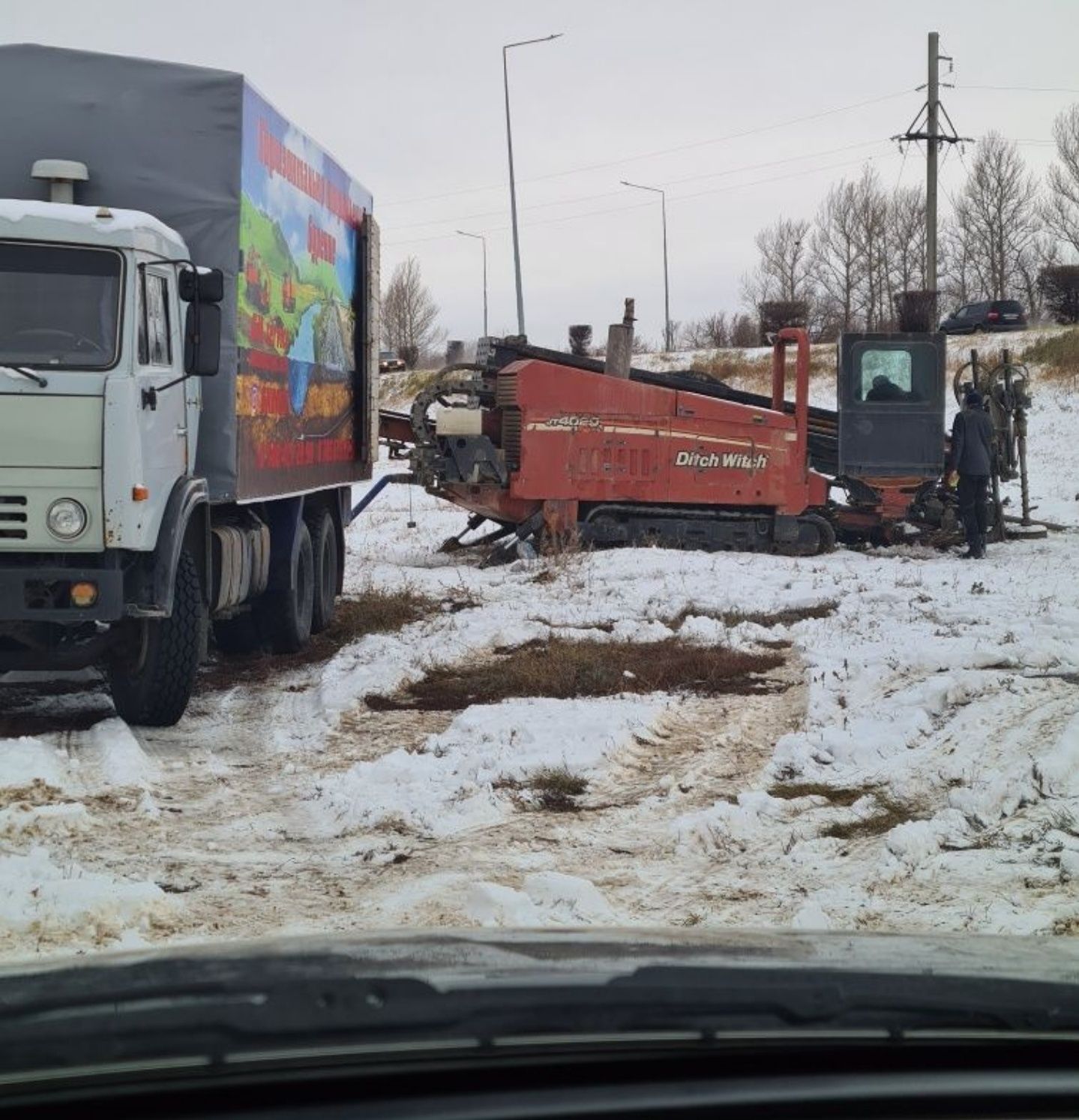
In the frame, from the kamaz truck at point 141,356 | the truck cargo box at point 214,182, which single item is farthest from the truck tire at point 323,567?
the truck cargo box at point 214,182

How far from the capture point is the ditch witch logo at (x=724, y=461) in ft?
56.6

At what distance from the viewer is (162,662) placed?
866cm

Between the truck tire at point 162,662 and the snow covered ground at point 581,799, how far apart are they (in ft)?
0.69

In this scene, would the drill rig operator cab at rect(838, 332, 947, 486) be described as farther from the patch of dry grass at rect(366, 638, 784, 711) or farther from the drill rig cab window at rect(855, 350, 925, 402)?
the patch of dry grass at rect(366, 638, 784, 711)

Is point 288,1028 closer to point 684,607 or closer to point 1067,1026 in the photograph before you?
point 1067,1026

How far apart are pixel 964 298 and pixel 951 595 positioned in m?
50.6

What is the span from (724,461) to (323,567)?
19.9ft

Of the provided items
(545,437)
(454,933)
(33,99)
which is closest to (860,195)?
(545,437)

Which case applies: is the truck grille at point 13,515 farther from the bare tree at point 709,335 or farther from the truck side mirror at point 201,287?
the bare tree at point 709,335

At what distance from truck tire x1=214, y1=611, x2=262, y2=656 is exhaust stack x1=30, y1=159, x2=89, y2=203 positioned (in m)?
3.97

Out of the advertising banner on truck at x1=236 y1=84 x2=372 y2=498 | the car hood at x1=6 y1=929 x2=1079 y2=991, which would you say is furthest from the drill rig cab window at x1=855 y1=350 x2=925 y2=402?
the car hood at x1=6 y1=929 x2=1079 y2=991

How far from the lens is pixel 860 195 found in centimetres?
6112

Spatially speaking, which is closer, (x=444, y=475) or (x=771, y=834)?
(x=771, y=834)

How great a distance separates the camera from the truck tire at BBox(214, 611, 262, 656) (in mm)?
11906
